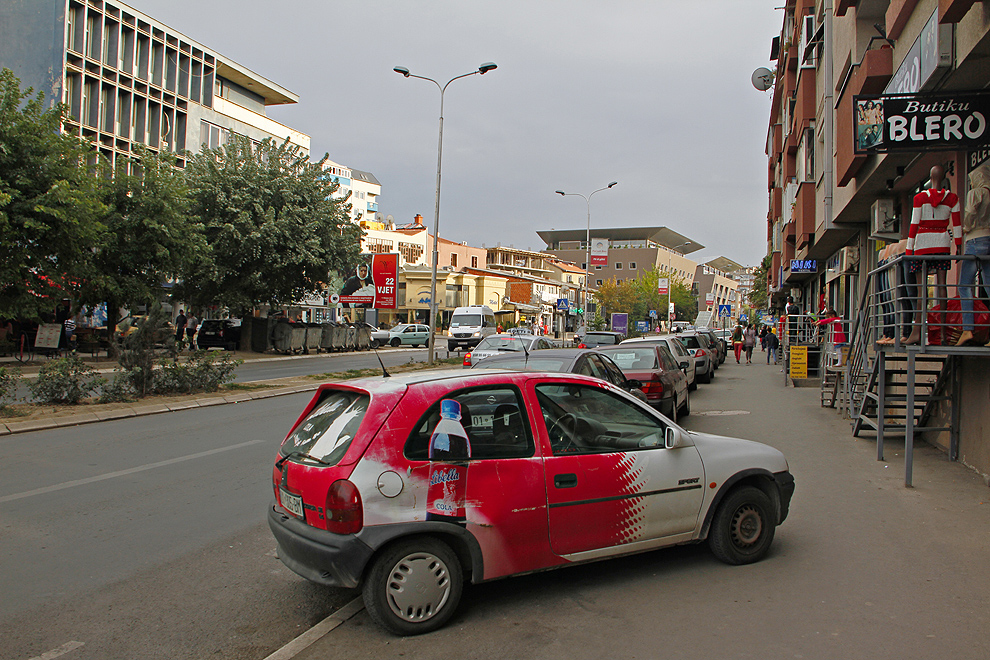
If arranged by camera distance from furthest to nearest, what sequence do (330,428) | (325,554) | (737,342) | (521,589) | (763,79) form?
(763,79)
(737,342)
(521,589)
(330,428)
(325,554)

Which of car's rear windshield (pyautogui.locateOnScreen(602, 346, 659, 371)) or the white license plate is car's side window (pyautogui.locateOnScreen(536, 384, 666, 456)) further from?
car's rear windshield (pyautogui.locateOnScreen(602, 346, 659, 371))

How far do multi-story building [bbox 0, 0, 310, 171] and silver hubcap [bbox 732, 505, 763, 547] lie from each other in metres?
37.5

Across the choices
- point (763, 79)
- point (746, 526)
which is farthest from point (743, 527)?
point (763, 79)

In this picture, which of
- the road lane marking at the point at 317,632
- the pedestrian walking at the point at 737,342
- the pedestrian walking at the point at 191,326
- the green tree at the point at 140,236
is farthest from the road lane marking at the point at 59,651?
Answer: the pedestrian walking at the point at 737,342

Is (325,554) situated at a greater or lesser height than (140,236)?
lesser

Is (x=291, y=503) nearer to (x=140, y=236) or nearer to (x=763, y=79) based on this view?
(x=140, y=236)

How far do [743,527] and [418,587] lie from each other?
243 centimetres

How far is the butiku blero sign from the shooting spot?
8.16 metres

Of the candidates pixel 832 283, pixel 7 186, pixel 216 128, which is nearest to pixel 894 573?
pixel 7 186

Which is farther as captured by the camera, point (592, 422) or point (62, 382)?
point (62, 382)

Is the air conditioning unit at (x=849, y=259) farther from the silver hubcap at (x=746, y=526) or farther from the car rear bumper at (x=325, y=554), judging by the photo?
the car rear bumper at (x=325, y=554)

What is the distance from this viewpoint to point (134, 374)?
13.9 meters

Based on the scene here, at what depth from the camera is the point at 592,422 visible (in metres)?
4.73

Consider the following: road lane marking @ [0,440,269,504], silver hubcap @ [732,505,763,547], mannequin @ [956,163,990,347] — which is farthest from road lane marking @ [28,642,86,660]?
mannequin @ [956,163,990,347]
